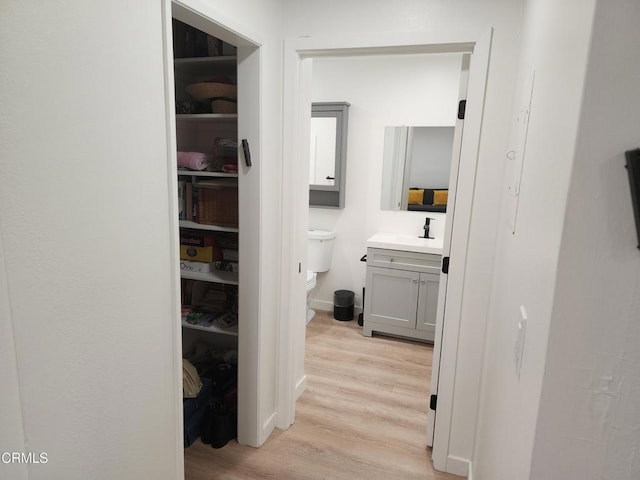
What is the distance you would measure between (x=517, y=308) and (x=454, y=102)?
2816mm

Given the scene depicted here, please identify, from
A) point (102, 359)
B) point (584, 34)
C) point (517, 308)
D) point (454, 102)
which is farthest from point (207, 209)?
point (454, 102)

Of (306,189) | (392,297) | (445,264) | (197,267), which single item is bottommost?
(392,297)

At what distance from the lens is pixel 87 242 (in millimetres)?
1037

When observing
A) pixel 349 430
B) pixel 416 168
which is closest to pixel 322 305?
pixel 416 168

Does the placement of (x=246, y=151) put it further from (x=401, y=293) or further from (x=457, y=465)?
(x=401, y=293)

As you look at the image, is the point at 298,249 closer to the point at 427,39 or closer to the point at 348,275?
the point at 427,39

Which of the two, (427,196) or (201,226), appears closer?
(201,226)

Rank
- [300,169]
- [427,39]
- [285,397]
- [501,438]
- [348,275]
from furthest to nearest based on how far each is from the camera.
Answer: [348,275] < [285,397] < [300,169] < [427,39] < [501,438]

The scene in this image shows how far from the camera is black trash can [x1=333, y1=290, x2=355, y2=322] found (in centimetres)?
393

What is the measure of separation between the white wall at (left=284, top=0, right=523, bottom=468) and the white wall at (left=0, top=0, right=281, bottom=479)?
3.15 ft

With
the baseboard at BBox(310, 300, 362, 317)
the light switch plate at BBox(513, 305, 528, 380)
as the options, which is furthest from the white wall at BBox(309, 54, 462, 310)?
the light switch plate at BBox(513, 305, 528, 380)

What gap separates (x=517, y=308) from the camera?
43.2 inches

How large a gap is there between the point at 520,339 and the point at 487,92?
122cm

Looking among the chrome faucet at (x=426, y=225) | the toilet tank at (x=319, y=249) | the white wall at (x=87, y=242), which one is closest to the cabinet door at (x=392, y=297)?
the chrome faucet at (x=426, y=225)
